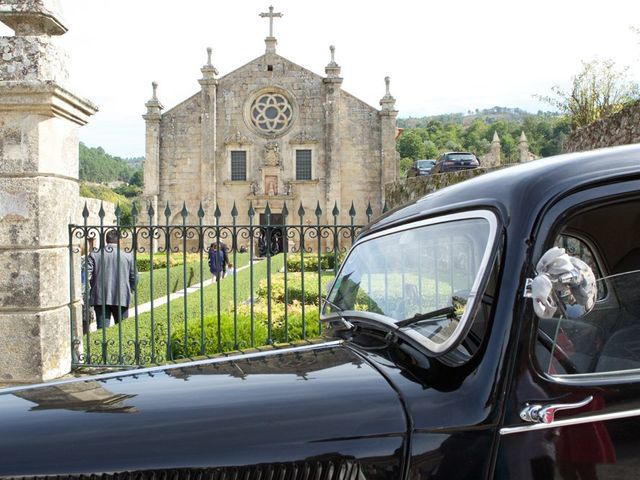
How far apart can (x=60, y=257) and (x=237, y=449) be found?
420 cm

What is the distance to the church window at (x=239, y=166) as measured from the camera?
3300cm

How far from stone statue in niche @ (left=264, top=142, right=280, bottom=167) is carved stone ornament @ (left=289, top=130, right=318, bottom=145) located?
0.90 metres

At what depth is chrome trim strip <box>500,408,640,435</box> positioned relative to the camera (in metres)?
1.50

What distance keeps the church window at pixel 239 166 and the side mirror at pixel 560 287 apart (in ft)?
105

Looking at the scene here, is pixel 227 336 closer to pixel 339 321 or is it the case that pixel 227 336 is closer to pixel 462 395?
pixel 339 321

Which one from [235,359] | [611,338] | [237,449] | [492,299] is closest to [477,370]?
[492,299]

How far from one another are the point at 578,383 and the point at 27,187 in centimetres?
462

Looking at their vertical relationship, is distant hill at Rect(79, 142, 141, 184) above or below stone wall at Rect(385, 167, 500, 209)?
above

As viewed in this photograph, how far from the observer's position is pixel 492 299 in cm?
163

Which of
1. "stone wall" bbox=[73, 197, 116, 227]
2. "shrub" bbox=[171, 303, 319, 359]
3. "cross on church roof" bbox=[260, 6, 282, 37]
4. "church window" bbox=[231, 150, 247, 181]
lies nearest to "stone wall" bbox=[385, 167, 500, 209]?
"stone wall" bbox=[73, 197, 116, 227]

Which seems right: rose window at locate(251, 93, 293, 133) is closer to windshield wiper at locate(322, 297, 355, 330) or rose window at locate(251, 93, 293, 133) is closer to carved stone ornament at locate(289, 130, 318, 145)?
carved stone ornament at locate(289, 130, 318, 145)

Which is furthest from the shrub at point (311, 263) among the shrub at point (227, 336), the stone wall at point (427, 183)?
the shrub at point (227, 336)

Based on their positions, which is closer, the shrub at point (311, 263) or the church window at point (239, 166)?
the shrub at point (311, 263)

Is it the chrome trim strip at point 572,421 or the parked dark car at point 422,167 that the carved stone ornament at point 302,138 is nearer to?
the parked dark car at point 422,167
